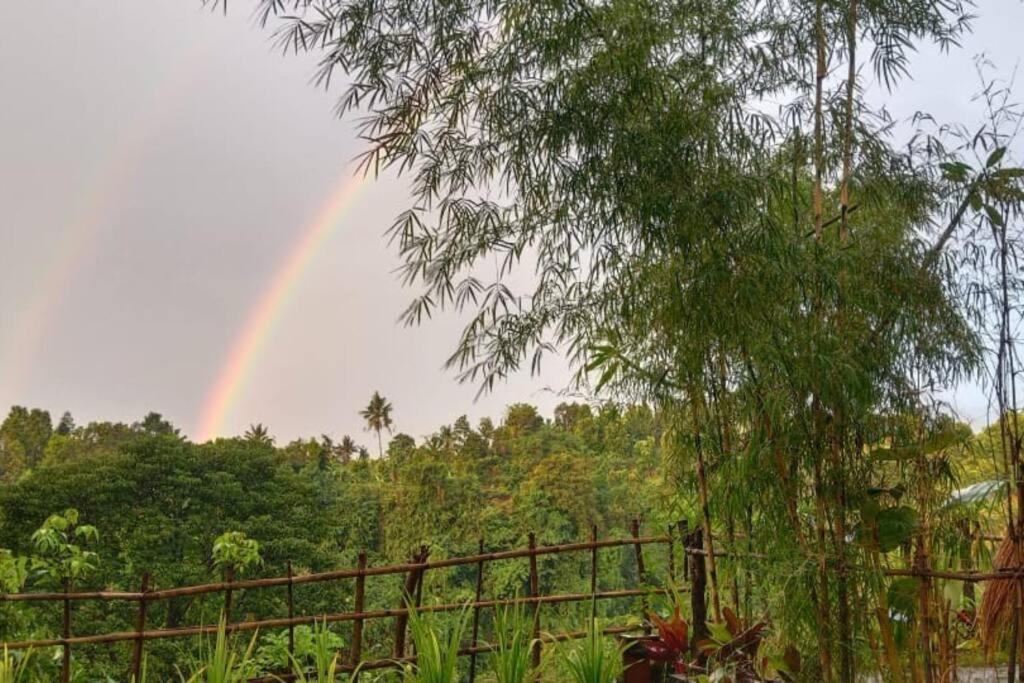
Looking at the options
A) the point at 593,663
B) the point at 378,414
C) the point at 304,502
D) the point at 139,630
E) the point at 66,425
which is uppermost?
the point at 378,414

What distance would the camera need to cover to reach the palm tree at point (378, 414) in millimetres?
27391

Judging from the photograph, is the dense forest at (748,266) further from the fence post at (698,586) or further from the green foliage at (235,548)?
the green foliage at (235,548)

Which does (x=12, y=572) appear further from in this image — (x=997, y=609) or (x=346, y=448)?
(x=346, y=448)

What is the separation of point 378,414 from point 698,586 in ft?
80.6

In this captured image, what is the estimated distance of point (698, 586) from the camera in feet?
11.3

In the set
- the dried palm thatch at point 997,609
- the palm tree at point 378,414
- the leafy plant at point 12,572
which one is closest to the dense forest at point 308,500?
the palm tree at point 378,414

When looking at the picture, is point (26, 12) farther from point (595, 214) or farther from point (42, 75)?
point (595, 214)

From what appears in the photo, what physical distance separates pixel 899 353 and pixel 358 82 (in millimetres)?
2033

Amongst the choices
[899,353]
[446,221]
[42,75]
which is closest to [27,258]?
[42,75]

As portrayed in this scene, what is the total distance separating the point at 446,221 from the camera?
3.31 m

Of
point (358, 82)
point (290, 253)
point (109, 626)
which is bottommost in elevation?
point (109, 626)

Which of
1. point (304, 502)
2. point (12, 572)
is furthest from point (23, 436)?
point (12, 572)

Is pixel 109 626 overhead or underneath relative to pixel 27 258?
underneath

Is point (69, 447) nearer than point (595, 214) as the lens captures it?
No
